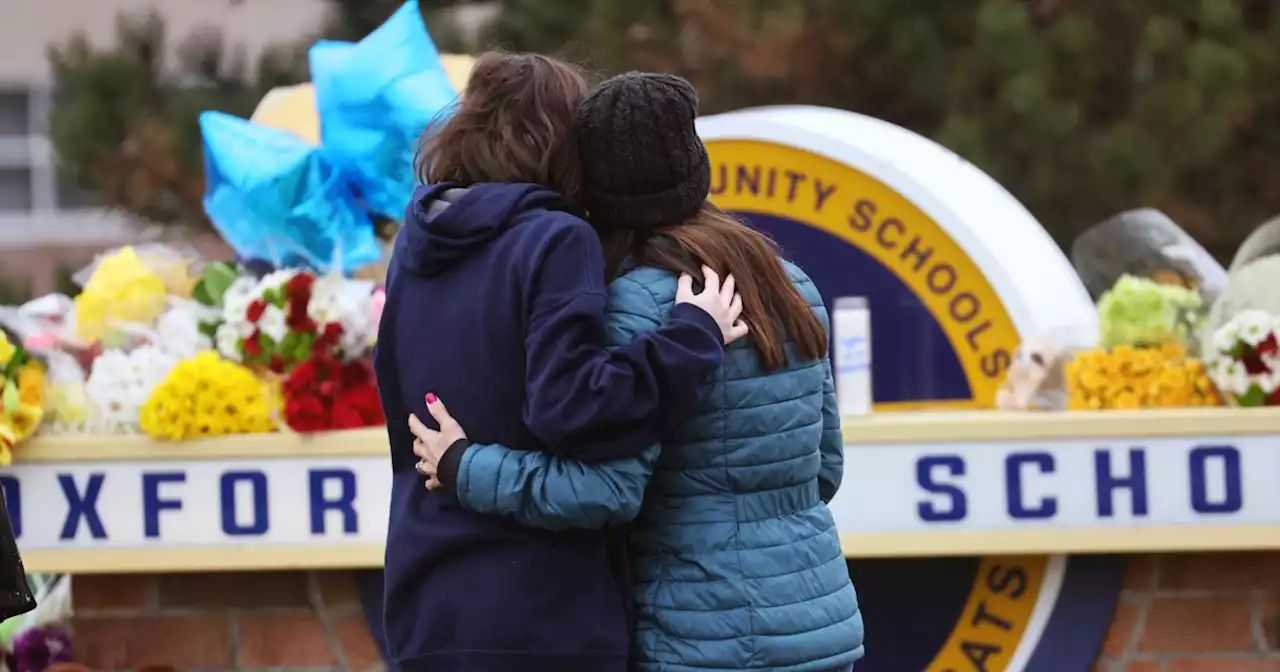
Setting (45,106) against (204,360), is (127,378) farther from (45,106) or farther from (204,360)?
(45,106)

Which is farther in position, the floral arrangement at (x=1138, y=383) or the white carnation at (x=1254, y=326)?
the floral arrangement at (x=1138, y=383)

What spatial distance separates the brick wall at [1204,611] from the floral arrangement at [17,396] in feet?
8.94

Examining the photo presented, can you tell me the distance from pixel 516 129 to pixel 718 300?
40 centimetres

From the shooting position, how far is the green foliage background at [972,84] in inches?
319

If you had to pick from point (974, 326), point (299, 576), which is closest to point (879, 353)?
point (974, 326)

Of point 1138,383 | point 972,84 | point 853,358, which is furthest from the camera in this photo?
point 972,84

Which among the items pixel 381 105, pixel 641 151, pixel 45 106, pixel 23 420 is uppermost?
pixel 45 106

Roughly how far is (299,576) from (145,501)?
1.39 feet

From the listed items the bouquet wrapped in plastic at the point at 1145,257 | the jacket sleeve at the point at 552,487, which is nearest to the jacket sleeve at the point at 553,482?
the jacket sleeve at the point at 552,487

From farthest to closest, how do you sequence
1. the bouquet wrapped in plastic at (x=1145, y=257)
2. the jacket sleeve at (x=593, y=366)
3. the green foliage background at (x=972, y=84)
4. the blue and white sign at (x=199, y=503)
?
the green foliage background at (x=972, y=84) < the bouquet wrapped in plastic at (x=1145, y=257) < the blue and white sign at (x=199, y=503) < the jacket sleeve at (x=593, y=366)

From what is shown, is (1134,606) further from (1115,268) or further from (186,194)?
(186,194)

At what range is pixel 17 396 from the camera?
4590 millimetres

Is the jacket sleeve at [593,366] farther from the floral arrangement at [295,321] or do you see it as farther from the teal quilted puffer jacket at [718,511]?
the floral arrangement at [295,321]

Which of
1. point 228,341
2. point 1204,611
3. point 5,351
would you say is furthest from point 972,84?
point 5,351
